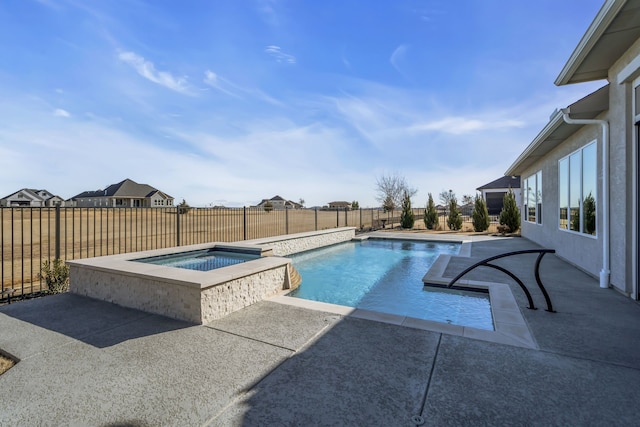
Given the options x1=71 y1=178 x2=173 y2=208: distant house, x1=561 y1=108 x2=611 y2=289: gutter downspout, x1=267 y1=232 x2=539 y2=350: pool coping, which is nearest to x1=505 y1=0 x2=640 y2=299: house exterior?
x1=561 y1=108 x2=611 y2=289: gutter downspout

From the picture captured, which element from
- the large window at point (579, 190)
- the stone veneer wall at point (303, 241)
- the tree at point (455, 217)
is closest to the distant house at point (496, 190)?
the tree at point (455, 217)

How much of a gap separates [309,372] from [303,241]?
9.41m

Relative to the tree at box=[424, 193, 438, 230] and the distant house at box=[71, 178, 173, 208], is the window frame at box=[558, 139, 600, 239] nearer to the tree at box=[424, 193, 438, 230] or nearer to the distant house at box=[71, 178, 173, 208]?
the tree at box=[424, 193, 438, 230]

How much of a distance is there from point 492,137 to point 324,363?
16627mm

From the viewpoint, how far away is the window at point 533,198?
10.5m

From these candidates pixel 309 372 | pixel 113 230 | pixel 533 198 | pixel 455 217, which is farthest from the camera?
pixel 455 217

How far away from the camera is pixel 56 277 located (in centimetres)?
Result: 539

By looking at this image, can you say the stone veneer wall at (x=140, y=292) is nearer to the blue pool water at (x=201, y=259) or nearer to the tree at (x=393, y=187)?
the blue pool water at (x=201, y=259)

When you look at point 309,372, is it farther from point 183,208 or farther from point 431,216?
point 431,216

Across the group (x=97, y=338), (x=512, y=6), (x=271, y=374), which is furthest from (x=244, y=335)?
(x=512, y=6)

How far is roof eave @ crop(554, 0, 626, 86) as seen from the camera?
361 cm

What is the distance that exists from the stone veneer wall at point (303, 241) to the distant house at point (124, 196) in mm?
30990

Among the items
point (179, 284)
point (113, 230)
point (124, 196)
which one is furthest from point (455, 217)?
point (124, 196)

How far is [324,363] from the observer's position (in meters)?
2.70
